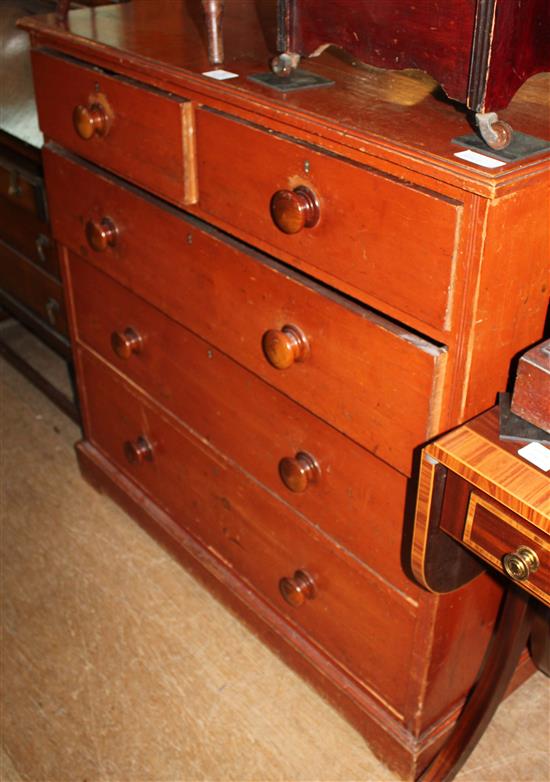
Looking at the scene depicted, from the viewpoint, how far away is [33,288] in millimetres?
2230

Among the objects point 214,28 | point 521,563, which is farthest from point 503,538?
point 214,28

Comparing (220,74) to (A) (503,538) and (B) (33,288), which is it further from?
(B) (33,288)

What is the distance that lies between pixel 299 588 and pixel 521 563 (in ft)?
2.01

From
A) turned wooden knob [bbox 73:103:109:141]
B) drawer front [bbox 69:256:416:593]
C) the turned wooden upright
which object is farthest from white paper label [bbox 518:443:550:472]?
turned wooden knob [bbox 73:103:109:141]

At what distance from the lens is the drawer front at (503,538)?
0.95 metres

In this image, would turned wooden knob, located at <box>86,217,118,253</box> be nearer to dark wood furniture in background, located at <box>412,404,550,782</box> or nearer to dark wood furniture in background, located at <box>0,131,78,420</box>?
dark wood furniture in background, located at <box>0,131,78,420</box>

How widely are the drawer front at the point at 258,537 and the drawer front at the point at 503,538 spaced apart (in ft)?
1.13

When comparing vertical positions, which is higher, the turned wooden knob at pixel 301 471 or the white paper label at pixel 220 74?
the white paper label at pixel 220 74

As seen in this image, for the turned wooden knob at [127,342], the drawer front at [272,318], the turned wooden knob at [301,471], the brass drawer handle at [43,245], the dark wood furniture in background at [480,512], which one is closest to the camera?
the dark wood furniture in background at [480,512]

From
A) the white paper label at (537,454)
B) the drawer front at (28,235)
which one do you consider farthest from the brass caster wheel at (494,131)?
the drawer front at (28,235)

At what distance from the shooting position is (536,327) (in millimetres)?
1130

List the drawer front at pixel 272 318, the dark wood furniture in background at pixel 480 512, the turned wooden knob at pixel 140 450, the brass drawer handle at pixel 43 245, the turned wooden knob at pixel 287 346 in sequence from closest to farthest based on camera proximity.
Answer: the dark wood furniture in background at pixel 480 512 < the drawer front at pixel 272 318 < the turned wooden knob at pixel 287 346 < the turned wooden knob at pixel 140 450 < the brass drawer handle at pixel 43 245

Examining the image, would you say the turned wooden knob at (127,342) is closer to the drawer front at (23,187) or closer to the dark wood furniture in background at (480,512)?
the drawer front at (23,187)

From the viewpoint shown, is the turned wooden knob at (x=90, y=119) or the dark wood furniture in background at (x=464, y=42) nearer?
the dark wood furniture in background at (x=464, y=42)
